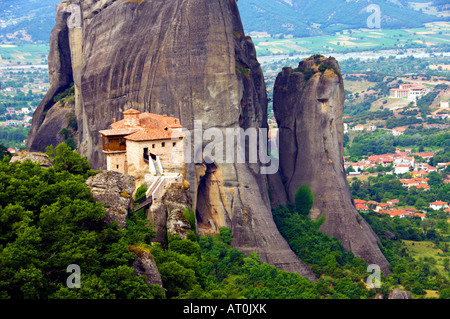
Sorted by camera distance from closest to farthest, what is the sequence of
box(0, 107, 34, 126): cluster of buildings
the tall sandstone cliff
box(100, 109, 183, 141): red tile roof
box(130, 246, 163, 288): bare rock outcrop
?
box(130, 246, 163, 288): bare rock outcrop < box(100, 109, 183, 141): red tile roof < the tall sandstone cliff < box(0, 107, 34, 126): cluster of buildings

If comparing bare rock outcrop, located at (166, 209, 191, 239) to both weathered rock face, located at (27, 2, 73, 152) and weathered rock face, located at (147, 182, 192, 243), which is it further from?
weathered rock face, located at (27, 2, 73, 152)

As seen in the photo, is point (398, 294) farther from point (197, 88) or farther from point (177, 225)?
point (177, 225)

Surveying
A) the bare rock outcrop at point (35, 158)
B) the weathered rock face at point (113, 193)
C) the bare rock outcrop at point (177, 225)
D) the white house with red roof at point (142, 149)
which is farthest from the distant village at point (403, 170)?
the weathered rock face at point (113, 193)

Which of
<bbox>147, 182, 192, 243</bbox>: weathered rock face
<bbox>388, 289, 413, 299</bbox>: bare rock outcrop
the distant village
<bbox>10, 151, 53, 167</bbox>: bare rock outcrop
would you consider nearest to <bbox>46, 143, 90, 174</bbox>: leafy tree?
<bbox>10, 151, 53, 167</bbox>: bare rock outcrop

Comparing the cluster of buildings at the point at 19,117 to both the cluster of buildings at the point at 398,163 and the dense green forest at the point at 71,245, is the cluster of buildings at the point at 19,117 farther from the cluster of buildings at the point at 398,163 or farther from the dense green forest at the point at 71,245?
the dense green forest at the point at 71,245
